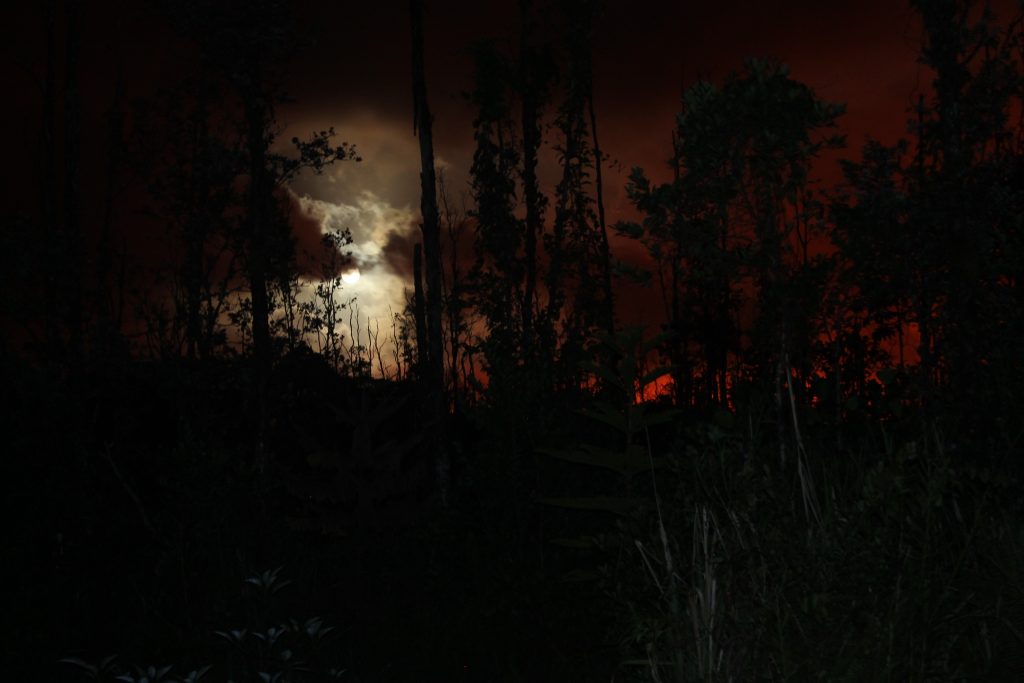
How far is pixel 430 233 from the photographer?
14617 millimetres

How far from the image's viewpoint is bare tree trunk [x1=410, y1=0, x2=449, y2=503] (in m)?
13.6

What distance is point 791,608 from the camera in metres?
4.32

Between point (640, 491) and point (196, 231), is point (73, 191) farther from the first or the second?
point (640, 491)

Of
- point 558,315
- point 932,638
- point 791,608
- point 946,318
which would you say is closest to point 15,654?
point 791,608

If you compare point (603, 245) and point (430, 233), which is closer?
point (430, 233)

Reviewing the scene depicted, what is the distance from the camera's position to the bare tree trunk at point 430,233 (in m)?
13.6

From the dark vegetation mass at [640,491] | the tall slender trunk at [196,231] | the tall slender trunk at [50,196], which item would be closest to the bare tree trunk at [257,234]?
the dark vegetation mass at [640,491]

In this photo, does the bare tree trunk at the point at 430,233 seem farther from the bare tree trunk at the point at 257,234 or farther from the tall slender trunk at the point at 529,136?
the tall slender trunk at the point at 529,136

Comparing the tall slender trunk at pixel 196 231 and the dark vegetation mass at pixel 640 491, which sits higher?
the tall slender trunk at pixel 196 231

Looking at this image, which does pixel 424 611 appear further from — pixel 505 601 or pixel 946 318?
pixel 946 318

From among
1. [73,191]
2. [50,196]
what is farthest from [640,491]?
[50,196]

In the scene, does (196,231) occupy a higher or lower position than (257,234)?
higher

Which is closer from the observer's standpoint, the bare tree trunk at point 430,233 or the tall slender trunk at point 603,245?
the bare tree trunk at point 430,233

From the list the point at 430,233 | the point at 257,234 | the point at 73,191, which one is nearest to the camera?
the point at 430,233
